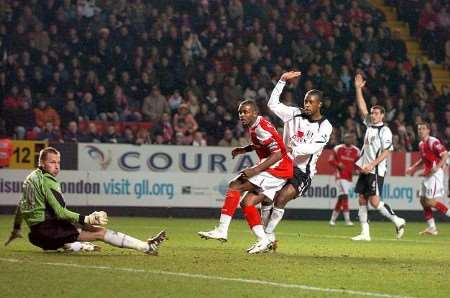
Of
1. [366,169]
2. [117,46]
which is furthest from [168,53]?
[366,169]

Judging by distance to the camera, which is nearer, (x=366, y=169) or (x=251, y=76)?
(x=366, y=169)

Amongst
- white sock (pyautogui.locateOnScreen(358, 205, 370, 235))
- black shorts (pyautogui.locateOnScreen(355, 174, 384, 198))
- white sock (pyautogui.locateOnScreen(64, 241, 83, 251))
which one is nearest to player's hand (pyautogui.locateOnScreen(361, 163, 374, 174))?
black shorts (pyautogui.locateOnScreen(355, 174, 384, 198))

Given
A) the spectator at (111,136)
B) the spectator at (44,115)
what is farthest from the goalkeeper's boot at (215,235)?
the spectator at (44,115)

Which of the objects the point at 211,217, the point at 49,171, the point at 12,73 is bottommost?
the point at 211,217

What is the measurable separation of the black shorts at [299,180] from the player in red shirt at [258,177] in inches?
11.0

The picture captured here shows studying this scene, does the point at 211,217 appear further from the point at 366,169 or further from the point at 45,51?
the point at 366,169

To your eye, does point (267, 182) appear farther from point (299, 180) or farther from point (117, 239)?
point (117, 239)

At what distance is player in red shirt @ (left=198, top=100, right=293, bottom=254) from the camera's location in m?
12.9

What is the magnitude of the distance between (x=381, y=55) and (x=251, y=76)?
513 centimetres

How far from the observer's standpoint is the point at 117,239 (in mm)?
11805

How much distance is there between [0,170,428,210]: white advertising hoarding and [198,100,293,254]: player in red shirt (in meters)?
10.8

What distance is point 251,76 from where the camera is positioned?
27.8 metres

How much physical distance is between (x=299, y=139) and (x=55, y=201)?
12.0 feet

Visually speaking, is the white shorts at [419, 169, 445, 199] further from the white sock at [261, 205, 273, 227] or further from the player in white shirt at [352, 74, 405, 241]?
the white sock at [261, 205, 273, 227]
